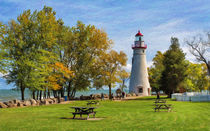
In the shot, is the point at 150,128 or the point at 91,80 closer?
the point at 150,128

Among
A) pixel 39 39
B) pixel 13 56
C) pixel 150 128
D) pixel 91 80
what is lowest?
pixel 150 128

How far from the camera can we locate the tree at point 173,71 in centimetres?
4684

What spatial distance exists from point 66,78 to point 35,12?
1253 cm

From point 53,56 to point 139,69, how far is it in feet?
86.0

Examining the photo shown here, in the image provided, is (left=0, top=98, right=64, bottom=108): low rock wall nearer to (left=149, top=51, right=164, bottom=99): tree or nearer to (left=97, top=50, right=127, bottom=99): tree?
(left=97, top=50, right=127, bottom=99): tree

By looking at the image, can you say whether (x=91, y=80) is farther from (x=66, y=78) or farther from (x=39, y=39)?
(x=39, y=39)

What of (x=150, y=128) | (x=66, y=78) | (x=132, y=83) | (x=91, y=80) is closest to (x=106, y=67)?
(x=91, y=80)

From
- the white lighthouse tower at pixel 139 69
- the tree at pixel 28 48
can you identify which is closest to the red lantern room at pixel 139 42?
the white lighthouse tower at pixel 139 69

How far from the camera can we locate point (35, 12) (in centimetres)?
3509

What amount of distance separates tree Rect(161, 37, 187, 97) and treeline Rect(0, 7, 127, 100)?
845 cm

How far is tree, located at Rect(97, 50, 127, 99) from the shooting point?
45.7 meters

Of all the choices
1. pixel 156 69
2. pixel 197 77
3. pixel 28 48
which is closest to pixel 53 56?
pixel 28 48

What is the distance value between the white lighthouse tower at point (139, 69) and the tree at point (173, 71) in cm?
897

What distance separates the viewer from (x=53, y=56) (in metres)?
35.9
